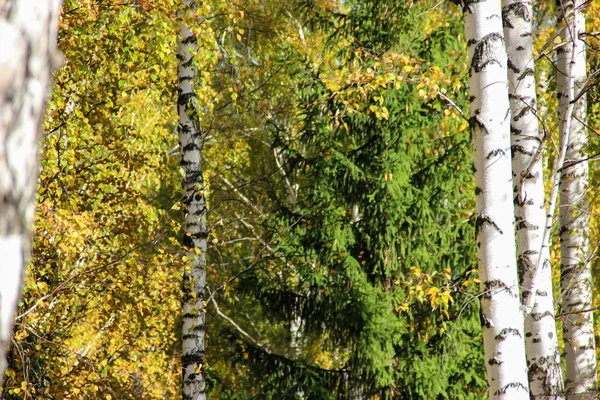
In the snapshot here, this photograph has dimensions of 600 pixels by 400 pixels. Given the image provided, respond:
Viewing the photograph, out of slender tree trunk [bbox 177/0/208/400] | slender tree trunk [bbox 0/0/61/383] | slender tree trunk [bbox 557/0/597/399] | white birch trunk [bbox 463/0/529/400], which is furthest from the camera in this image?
slender tree trunk [bbox 177/0/208/400]

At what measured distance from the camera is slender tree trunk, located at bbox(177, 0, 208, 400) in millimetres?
6113

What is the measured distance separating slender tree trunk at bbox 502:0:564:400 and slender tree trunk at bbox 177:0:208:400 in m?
2.78

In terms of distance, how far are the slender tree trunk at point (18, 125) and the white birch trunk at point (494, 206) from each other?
305 cm

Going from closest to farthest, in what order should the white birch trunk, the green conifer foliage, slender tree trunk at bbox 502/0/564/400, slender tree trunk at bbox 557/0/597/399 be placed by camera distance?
the white birch trunk < slender tree trunk at bbox 502/0/564/400 < slender tree trunk at bbox 557/0/597/399 < the green conifer foliage

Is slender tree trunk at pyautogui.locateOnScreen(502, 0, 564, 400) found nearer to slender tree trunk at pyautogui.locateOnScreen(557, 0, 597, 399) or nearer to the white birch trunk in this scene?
the white birch trunk

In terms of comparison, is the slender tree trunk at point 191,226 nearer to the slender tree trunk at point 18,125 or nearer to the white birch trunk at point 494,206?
the white birch trunk at point 494,206

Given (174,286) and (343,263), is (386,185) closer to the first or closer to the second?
(343,263)

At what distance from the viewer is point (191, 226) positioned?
20.4ft

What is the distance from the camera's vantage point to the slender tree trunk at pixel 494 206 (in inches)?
139

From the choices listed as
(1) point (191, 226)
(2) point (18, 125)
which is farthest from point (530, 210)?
(2) point (18, 125)

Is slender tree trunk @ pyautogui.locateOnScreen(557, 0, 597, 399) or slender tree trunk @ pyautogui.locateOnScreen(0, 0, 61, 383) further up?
slender tree trunk @ pyautogui.locateOnScreen(557, 0, 597, 399)

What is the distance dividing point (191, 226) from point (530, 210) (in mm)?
3060

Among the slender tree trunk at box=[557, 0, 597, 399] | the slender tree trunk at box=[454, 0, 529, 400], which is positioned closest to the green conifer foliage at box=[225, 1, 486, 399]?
the slender tree trunk at box=[557, 0, 597, 399]

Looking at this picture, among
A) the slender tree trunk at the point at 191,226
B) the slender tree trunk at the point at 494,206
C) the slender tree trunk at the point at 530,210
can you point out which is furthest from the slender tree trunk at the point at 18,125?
the slender tree trunk at the point at 191,226
